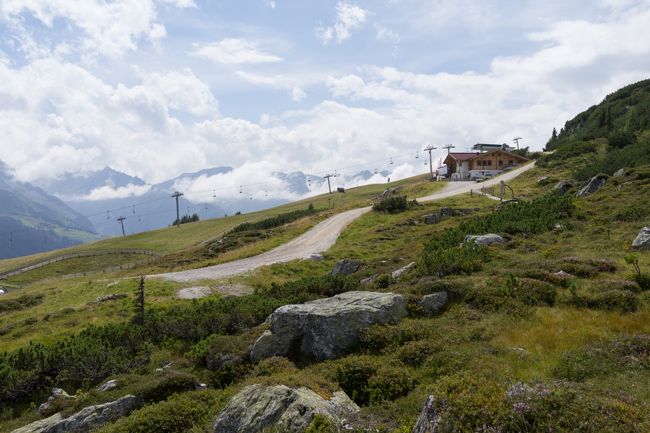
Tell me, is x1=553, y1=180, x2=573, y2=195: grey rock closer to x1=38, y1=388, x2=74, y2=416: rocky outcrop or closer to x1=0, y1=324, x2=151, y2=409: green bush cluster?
x1=0, y1=324, x2=151, y2=409: green bush cluster

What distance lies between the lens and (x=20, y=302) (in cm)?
4775

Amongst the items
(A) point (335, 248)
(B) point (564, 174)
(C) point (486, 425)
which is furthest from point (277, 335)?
(B) point (564, 174)

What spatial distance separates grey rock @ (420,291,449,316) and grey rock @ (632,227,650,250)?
42.4ft

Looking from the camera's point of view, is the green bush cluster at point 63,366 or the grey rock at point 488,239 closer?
the green bush cluster at point 63,366

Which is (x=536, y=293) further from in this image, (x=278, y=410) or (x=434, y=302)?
(x=278, y=410)

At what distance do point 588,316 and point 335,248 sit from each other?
41.8 m

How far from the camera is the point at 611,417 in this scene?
791cm

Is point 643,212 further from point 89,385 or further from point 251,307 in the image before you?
point 89,385

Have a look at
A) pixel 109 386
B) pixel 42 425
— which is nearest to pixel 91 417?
pixel 42 425

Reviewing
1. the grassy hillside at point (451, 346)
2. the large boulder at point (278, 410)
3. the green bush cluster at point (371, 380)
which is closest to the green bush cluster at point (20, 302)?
the grassy hillside at point (451, 346)

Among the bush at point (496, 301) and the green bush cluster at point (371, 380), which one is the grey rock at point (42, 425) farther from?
the bush at point (496, 301)

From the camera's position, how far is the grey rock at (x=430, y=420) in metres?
8.95

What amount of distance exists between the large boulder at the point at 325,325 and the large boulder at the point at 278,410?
4.56m

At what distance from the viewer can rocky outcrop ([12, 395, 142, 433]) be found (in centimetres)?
1672
